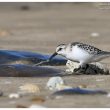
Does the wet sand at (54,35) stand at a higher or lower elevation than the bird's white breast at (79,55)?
lower

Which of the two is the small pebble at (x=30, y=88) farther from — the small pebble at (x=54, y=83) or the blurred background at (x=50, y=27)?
the blurred background at (x=50, y=27)

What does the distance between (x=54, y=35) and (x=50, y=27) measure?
2144 mm

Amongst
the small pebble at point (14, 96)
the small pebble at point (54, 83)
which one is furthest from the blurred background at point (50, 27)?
the small pebble at point (14, 96)

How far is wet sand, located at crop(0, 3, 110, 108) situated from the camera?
20.4 ft

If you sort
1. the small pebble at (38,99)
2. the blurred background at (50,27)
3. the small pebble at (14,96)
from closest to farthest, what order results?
the small pebble at (38,99) < the small pebble at (14,96) < the blurred background at (50,27)

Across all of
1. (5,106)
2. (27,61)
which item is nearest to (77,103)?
(5,106)

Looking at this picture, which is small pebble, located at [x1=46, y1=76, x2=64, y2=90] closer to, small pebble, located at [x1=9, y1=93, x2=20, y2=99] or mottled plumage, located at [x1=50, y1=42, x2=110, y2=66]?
small pebble, located at [x1=9, y1=93, x2=20, y2=99]

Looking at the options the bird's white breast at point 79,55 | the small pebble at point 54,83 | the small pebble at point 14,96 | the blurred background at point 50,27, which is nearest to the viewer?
the small pebble at point 14,96

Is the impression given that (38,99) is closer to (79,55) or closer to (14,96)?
(14,96)

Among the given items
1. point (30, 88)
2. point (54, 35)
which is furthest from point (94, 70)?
point (54, 35)

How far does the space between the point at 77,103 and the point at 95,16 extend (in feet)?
46.3

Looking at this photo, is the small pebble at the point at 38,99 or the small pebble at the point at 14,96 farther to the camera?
the small pebble at the point at 14,96

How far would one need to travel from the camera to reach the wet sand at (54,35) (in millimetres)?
6223

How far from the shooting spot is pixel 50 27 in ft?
53.0
